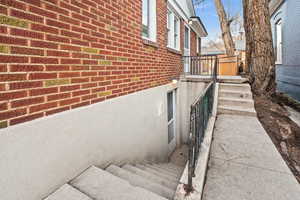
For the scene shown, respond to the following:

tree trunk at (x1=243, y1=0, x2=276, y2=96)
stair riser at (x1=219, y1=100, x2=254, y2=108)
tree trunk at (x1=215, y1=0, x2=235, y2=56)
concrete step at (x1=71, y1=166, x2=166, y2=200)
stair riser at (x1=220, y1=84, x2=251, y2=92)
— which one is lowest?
concrete step at (x1=71, y1=166, x2=166, y2=200)

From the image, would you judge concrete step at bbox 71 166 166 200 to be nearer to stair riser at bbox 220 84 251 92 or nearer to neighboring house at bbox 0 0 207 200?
neighboring house at bbox 0 0 207 200

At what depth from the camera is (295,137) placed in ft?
12.1

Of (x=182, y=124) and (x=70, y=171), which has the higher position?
(x=70, y=171)

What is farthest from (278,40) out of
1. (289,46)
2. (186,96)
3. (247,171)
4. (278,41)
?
(247,171)

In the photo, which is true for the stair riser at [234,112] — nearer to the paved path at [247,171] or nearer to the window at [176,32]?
the paved path at [247,171]

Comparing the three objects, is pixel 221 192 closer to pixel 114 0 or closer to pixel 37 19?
pixel 37 19

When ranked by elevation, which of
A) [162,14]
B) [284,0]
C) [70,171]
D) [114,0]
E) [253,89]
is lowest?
[70,171]

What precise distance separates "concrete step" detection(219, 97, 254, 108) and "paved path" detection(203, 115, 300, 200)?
137 cm

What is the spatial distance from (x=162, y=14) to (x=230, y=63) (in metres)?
6.56

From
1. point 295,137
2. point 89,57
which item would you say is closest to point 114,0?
point 89,57

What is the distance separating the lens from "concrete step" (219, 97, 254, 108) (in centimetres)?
486

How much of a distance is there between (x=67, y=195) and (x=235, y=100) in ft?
15.4

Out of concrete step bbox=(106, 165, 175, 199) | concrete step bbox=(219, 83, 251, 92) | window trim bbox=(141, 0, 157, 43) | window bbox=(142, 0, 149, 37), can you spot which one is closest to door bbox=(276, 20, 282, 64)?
concrete step bbox=(219, 83, 251, 92)

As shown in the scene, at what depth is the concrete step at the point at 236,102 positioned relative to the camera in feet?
15.9
